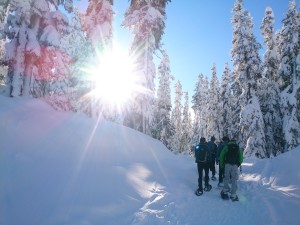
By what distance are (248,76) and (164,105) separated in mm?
18718

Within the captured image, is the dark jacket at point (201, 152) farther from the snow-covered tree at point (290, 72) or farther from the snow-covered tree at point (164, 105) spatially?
the snow-covered tree at point (164, 105)

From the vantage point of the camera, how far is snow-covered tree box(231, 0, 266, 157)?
31.5 m

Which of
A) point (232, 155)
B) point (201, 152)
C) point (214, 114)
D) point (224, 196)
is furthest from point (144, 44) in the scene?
point (214, 114)

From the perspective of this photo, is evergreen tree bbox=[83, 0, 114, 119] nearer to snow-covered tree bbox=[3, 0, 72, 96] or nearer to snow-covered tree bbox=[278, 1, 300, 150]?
snow-covered tree bbox=[3, 0, 72, 96]

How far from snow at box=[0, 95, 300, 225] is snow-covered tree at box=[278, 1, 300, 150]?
1460cm

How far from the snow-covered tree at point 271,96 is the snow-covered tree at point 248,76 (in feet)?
9.50

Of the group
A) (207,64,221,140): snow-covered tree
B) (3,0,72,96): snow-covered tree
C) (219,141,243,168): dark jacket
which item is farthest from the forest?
(219,141,243,168): dark jacket

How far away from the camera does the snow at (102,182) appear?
30.2 ft

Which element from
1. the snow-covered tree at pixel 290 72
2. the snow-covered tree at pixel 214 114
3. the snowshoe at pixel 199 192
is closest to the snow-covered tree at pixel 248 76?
the snow-covered tree at pixel 290 72

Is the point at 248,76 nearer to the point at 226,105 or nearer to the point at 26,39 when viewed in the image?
the point at 226,105

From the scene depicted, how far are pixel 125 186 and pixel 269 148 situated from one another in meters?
26.1

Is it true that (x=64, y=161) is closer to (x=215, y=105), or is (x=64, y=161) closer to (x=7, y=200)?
(x=7, y=200)

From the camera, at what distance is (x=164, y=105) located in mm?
49531

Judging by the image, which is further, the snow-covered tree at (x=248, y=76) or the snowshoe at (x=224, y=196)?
the snow-covered tree at (x=248, y=76)
